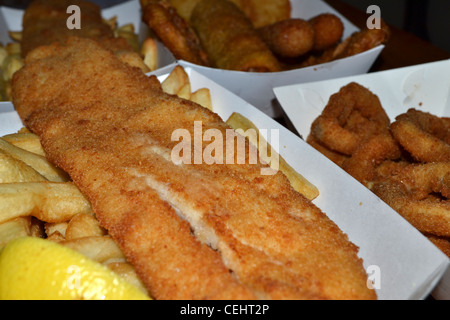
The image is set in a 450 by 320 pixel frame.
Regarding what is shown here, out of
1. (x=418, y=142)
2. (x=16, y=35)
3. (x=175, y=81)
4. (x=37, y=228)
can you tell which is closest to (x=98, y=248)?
(x=37, y=228)

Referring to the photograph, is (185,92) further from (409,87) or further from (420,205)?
(409,87)

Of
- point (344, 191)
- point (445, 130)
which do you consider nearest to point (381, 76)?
point (445, 130)

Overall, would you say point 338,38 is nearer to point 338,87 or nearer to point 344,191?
point 338,87

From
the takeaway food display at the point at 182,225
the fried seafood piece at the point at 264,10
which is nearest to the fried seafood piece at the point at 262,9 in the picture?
the fried seafood piece at the point at 264,10

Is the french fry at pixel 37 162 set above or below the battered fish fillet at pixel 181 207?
below

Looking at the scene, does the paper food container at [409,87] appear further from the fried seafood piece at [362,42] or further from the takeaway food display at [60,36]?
the takeaway food display at [60,36]
